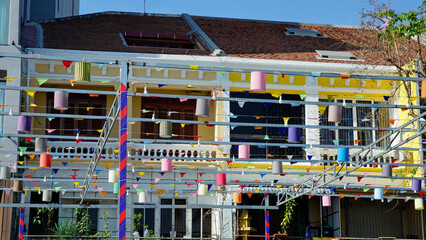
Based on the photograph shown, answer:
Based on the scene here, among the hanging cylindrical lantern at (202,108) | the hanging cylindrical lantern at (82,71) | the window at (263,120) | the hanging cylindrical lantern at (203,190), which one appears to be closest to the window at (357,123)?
the window at (263,120)

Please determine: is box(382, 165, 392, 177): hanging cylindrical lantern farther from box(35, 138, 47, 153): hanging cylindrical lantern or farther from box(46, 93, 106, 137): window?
box(46, 93, 106, 137): window

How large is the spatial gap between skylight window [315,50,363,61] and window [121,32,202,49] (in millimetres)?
4074

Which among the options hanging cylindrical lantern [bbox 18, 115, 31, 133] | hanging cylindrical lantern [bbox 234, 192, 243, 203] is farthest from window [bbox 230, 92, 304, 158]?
hanging cylindrical lantern [bbox 18, 115, 31, 133]

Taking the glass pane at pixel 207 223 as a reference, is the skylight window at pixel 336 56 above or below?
above

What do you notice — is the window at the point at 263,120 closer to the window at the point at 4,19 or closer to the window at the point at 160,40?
the window at the point at 160,40

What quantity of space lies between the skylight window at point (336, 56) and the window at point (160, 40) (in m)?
4.07

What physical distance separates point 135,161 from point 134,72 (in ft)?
8.44

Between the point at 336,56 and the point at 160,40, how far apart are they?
5758 millimetres

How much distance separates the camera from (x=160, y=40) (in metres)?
24.2

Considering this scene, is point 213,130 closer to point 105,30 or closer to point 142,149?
point 142,149

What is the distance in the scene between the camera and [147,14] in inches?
1061

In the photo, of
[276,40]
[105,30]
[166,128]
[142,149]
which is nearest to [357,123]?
[276,40]

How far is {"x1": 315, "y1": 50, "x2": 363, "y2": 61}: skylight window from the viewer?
23188 millimetres

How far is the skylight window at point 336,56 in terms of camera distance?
2319cm
